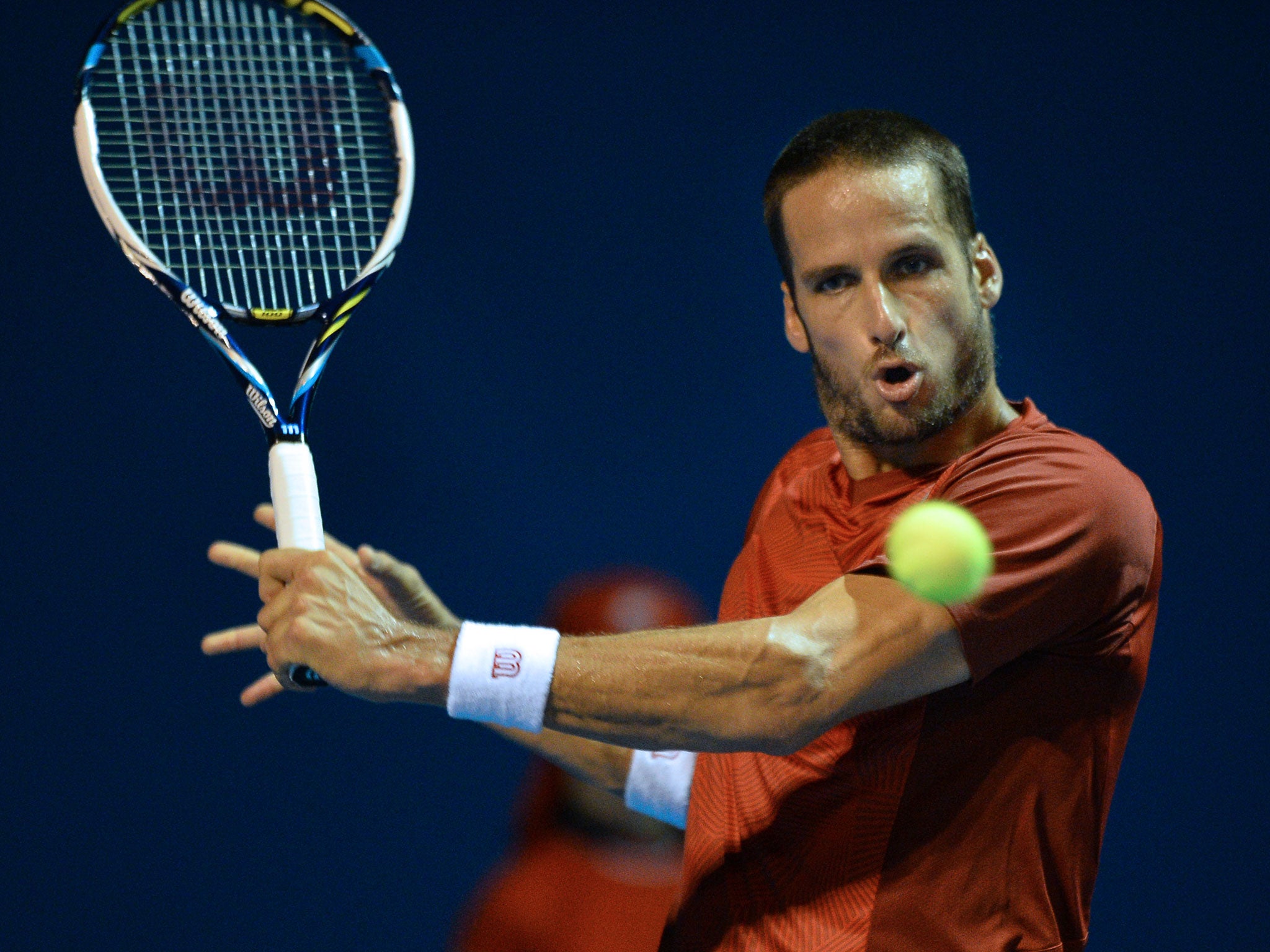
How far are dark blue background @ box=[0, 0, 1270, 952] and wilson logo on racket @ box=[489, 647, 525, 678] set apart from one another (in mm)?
1514

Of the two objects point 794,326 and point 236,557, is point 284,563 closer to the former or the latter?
point 236,557

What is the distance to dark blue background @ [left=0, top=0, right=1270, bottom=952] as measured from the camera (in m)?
2.53

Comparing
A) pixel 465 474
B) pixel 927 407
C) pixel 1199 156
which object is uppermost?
pixel 1199 156

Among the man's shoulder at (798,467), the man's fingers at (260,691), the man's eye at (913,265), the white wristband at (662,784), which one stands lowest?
the white wristband at (662,784)

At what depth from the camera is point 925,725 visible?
50.7 inches

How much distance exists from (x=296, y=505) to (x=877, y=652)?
2.13 feet

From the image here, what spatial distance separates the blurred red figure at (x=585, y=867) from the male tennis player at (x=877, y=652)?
0.51 feet

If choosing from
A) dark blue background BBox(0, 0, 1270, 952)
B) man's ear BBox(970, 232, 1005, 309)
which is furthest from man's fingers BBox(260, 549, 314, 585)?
dark blue background BBox(0, 0, 1270, 952)

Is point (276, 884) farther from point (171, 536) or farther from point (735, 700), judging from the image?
point (735, 700)

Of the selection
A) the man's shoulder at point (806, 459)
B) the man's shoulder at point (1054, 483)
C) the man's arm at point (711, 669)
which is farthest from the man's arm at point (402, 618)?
the man's shoulder at point (1054, 483)

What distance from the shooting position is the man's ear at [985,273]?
1.57 metres

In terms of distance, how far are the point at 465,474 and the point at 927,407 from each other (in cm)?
147

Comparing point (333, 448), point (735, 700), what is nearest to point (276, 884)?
point (333, 448)

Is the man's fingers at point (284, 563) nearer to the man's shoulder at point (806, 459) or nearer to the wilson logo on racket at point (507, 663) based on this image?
the wilson logo on racket at point (507, 663)
